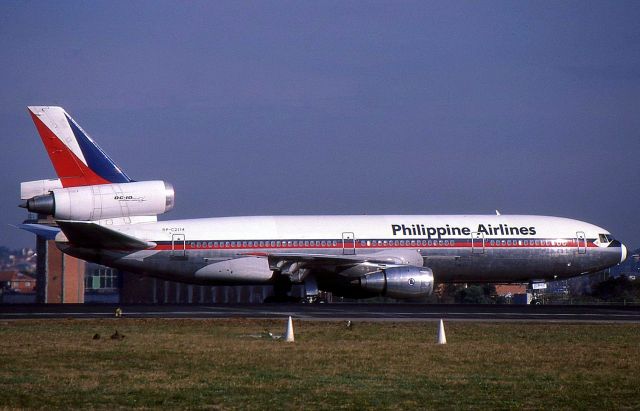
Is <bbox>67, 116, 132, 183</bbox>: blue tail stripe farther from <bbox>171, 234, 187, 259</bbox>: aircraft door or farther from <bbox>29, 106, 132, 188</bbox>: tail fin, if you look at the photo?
<bbox>171, 234, 187, 259</bbox>: aircraft door

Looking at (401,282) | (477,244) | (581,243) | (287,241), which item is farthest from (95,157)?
(581,243)

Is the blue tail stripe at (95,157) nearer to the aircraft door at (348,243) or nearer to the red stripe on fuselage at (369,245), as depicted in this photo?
the red stripe on fuselage at (369,245)

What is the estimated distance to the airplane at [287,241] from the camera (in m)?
42.8

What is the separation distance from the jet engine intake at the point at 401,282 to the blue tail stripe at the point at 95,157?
12.4m

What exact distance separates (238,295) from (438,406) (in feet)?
215

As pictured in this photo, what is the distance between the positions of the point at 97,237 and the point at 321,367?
85.0 feet

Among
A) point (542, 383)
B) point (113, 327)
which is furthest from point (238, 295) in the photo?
point (542, 383)

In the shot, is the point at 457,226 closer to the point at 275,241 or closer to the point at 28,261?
the point at 275,241

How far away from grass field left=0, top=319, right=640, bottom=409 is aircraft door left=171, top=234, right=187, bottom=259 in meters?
15.5

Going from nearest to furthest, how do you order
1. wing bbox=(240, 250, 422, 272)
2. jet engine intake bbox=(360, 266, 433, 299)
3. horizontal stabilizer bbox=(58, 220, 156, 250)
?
horizontal stabilizer bbox=(58, 220, 156, 250)
jet engine intake bbox=(360, 266, 433, 299)
wing bbox=(240, 250, 422, 272)

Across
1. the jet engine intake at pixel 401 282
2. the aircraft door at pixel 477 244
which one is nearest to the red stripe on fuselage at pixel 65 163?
the jet engine intake at pixel 401 282

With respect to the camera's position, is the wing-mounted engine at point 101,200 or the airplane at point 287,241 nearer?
the wing-mounted engine at point 101,200

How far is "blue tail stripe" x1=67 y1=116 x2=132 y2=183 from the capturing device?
43.0 m

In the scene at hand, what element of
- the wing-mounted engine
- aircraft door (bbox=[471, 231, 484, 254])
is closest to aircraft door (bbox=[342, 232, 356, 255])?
aircraft door (bbox=[471, 231, 484, 254])
